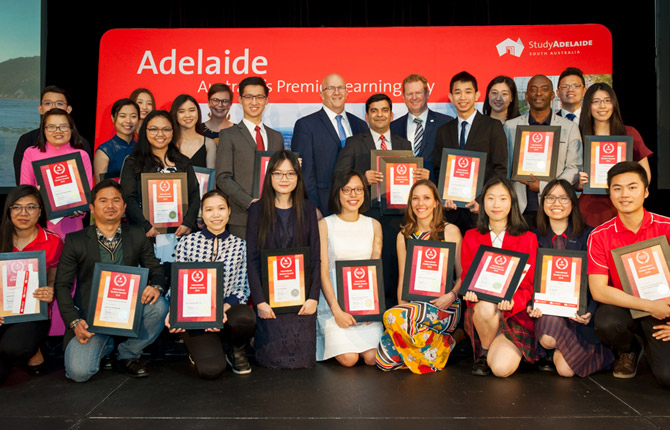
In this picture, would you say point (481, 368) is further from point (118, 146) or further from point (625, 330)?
point (118, 146)

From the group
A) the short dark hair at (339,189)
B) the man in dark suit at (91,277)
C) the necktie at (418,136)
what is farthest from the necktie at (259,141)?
the necktie at (418,136)

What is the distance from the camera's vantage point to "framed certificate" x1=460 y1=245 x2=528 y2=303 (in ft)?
12.5

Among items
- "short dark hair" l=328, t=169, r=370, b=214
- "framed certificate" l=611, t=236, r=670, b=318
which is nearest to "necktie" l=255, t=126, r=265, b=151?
"short dark hair" l=328, t=169, r=370, b=214

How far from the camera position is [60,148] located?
4.72 meters

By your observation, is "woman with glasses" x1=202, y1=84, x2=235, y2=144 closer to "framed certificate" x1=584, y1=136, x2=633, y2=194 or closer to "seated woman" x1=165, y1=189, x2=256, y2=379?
"seated woman" x1=165, y1=189, x2=256, y2=379

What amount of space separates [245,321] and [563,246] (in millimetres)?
2229

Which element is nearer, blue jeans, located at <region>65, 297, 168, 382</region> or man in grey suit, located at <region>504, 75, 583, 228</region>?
blue jeans, located at <region>65, 297, 168, 382</region>

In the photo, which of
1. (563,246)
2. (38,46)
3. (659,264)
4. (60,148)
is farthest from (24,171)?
(659,264)

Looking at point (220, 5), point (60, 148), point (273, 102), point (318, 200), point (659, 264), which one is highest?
point (220, 5)

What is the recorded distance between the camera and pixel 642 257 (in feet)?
12.0

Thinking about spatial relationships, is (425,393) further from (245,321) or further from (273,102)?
(273,102)

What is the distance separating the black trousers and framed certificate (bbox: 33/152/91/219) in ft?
12.4

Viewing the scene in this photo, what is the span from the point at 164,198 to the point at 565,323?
297cm

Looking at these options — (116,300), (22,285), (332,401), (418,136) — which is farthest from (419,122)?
(22,285)
